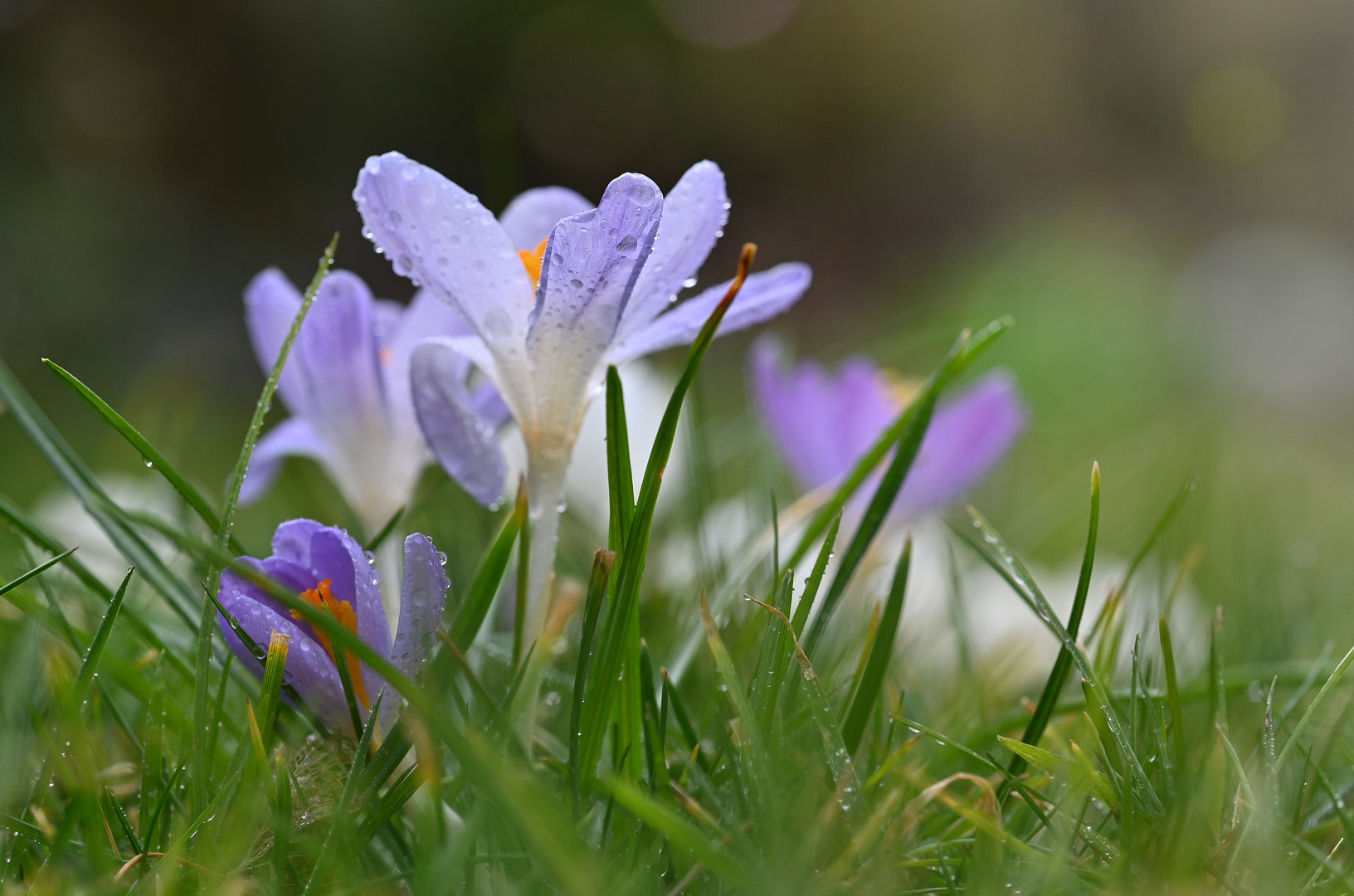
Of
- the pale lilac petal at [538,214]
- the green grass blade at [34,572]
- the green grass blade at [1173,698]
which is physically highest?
the pale lilac petal at [538,214]

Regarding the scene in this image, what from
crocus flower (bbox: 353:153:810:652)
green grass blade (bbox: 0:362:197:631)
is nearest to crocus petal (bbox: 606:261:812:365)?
crocus flower (bbox: 353:153:810:652)

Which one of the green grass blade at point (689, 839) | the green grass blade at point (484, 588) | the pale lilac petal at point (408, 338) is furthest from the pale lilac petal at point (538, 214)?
the green grass blade at point (689, 839)

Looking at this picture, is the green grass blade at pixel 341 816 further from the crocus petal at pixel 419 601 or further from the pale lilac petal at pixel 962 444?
the pale lilac petal at pixel 962 444

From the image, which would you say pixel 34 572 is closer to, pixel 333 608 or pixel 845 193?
pixel 333 608

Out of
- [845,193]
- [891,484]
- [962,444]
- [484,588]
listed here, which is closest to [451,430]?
[484,588]

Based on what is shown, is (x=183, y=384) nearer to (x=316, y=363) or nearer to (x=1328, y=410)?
(x=316, y=363)
